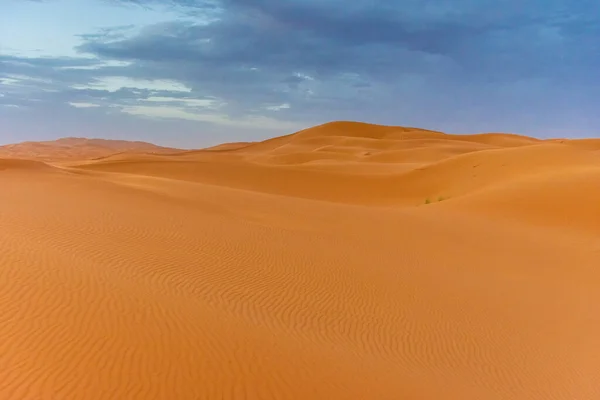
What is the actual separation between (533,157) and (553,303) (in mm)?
20345

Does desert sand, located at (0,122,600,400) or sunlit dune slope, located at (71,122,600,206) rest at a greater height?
sunlit dune slope, located at (71,122,600,206)

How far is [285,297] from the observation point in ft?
28.7

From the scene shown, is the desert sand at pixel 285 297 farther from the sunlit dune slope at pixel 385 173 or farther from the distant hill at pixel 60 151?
the distant hill at pixel 60 151

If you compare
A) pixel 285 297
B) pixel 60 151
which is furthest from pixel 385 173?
pixel 60 151

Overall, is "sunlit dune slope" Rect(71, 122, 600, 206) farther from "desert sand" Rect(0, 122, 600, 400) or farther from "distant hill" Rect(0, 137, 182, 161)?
"distant hill" Rect(0, 137, 182, 161)

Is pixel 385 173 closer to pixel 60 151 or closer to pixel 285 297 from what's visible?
pixel 285 297

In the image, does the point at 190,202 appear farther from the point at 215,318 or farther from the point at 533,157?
the point at 533,157

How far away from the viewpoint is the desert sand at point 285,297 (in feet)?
17.9

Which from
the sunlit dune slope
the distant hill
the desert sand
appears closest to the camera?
the desert sand

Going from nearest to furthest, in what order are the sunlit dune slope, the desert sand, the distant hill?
the desert sand, the sunlit dune slope, the distant hill

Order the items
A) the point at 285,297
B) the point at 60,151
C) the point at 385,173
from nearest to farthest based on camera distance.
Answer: the point at 285,297 < the point at 385,173 < the point at 60,151

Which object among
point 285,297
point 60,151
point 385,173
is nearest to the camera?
point 285,297

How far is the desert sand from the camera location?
17.9 ft

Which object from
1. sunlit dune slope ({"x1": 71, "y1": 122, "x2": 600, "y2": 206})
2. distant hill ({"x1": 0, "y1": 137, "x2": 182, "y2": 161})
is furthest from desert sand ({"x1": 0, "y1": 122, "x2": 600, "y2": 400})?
distant hill ({"x1": 0, "y1": 137, "x2": 182, "y2": 161})
